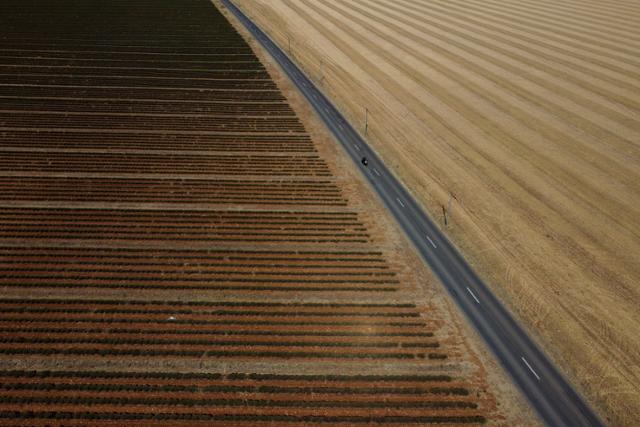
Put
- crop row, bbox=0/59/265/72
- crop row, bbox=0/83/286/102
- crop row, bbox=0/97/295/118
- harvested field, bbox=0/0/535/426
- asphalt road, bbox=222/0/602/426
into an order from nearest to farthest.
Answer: harvested field, bbox=0/0/535/426 < asphalt road, bbox=222/0/602/426 < crop row, bbox=0/97/295/118 < crop row, bbox=0/83/286/102 < crop row, bbox=0/59/265/72

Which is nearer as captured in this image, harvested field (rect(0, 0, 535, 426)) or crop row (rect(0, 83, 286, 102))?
harvested field (rect(0, 0, 535, 426))

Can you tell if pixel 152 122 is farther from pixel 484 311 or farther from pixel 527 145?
pixel 527 145

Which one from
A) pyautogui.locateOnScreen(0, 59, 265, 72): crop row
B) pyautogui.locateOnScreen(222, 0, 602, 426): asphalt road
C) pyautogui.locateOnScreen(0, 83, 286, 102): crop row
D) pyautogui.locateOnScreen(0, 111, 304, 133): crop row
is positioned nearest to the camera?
pyautogui.locateOnScreen(222, 0, 602, 426): asphalt road

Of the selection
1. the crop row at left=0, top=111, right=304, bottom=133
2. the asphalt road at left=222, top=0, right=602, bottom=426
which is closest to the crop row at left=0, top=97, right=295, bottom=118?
the crop row at left=0, top=111, right=304, bottom=133

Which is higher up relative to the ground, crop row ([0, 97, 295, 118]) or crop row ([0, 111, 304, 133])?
crop row ([0, 97, 295, 118])

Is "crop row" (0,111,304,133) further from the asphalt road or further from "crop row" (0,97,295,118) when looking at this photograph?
the asphalt road

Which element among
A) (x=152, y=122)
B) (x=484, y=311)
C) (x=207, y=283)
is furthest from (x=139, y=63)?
(x=484, y=311)

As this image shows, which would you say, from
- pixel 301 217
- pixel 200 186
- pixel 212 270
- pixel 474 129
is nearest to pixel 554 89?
pixel 474 129
